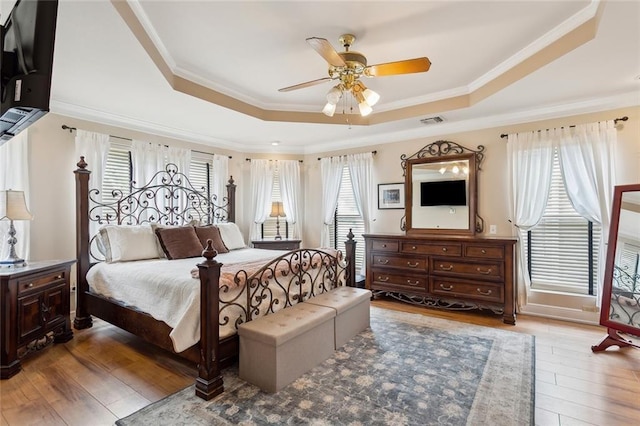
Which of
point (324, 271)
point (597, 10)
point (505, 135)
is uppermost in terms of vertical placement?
point (597, 10)

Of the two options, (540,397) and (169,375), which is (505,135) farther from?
(169,375)

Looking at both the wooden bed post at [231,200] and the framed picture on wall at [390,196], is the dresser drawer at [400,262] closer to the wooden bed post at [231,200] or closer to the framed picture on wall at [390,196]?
the framed picture on wall at [390,196]

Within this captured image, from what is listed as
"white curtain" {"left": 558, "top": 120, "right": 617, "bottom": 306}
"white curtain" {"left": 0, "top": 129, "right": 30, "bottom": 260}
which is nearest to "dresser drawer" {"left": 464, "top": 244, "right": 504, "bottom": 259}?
"white curtain" {"left": 558, "top": 120, "right": 617, "bottom": 306}

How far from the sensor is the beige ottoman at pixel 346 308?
3.08 meters

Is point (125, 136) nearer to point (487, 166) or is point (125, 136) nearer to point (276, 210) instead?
point (276, 210)

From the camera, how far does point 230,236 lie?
472 centimetres

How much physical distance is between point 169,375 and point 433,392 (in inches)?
84.7

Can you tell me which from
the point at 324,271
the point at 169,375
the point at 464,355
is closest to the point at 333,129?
the point at 324,271

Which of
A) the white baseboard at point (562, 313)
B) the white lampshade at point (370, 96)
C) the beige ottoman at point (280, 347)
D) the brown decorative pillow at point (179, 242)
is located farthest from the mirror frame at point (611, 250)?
the brown decorative pillow at point (179, 242)

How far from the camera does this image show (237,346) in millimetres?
2574

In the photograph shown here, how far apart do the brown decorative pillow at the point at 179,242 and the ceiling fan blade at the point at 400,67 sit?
2.90 metres

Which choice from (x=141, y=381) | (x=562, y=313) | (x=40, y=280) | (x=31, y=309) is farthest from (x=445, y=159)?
(x=31, y=309)

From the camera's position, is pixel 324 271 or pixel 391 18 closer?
pixel 391 18

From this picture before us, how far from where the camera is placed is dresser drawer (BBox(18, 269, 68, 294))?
2.73m
